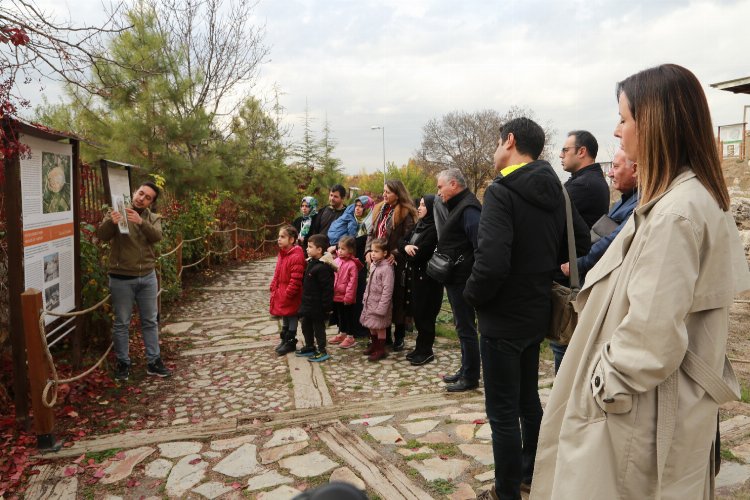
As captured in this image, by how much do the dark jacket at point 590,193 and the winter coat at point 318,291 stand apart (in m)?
2.82

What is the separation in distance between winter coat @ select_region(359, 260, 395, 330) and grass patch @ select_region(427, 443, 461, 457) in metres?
2.14

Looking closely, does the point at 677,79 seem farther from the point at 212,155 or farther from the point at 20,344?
the point at 212,155

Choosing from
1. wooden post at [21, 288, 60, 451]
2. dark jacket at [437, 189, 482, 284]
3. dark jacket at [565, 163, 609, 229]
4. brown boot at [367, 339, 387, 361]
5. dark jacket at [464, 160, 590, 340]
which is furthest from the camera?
brown boot at [367, 339, 387, 361]

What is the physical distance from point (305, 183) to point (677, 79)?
1766cm

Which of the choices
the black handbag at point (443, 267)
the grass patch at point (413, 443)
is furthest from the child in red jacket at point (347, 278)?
the grass patch at point (413, 443)

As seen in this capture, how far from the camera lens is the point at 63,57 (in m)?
3.63

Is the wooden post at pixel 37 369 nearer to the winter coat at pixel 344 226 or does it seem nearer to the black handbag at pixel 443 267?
the black handbag at pixel 443 267

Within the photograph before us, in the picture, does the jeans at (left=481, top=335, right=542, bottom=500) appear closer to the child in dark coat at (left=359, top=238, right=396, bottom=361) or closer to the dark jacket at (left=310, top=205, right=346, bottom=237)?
the child in dark coat at (left=359, top=238, right=396, bottom=361)

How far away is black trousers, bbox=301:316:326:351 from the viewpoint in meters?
5.67

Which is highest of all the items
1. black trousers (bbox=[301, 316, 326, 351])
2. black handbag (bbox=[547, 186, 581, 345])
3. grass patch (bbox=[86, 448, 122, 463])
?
black handbag (bbox=[547, 186, 581, 345])

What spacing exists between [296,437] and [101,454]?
54.1 inches

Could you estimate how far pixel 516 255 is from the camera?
8.57 feet

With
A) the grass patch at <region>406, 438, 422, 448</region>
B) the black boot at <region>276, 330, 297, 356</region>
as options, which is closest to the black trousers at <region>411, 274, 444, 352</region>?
the black boot at <region>276, 330, 297, 356</region>

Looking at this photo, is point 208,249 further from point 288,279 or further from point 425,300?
point 425,300
